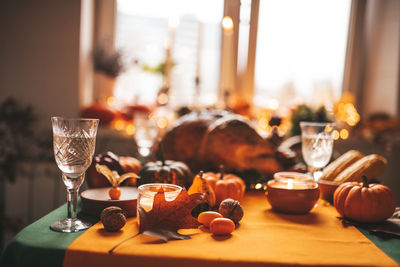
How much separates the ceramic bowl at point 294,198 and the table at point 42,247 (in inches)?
8.9

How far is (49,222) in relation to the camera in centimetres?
89

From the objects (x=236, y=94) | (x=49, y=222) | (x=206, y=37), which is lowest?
(x=49, y=222)

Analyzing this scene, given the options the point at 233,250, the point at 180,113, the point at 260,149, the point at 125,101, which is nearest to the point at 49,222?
the point at 233,250

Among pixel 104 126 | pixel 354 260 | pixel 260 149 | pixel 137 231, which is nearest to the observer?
pixel 354 260

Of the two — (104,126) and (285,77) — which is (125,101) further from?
(285,77)

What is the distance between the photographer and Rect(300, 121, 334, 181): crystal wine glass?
1270 millimetres

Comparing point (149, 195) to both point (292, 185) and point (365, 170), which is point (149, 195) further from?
point (365, 170)

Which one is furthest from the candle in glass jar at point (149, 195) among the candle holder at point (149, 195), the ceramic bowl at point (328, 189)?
the ceramic bowl at point (328, 189)

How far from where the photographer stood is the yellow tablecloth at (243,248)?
0.69m

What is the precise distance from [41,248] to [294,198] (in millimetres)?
706

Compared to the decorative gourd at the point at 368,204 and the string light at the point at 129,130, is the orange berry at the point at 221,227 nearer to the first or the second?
the decorative gourd at the point at 368,204

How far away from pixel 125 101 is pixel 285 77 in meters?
1.53

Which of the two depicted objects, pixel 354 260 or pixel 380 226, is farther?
pixel 380 226

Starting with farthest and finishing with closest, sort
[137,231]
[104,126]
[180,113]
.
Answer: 1. [104,126]
2. [180,113]
3. [137,231]
